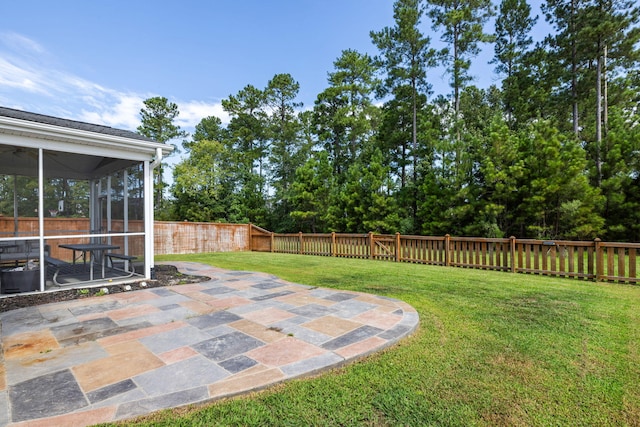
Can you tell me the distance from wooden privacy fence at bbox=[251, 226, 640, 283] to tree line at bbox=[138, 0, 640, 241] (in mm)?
3688

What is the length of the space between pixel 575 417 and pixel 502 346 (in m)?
1.00

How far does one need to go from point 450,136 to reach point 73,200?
13.7m

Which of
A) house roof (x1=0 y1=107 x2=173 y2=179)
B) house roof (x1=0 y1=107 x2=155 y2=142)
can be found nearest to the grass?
house roof (x1=0 y1=107 x2=173 y2=179)

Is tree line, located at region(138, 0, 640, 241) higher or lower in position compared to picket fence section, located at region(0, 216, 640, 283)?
higher

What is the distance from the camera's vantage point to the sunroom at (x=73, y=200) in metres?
4.55

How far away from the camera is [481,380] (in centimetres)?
214

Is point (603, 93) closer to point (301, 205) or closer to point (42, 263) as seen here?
point (301, 205)

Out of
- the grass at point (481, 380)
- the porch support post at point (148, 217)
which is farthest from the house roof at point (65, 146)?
the grass at point (481, 380)

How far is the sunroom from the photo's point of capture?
4.55 m

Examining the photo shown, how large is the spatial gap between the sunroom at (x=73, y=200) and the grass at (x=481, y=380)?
15.0ft

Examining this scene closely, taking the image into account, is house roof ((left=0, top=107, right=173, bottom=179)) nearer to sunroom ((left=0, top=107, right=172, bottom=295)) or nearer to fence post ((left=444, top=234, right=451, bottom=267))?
sunroom ((left=0, top=107, right=172, bottom=295))

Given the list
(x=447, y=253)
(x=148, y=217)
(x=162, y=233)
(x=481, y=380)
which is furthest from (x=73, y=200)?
(x=447, y=253)

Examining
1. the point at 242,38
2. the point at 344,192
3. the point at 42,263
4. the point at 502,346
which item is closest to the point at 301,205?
the point at 344,192

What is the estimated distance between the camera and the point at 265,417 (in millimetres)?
1744
